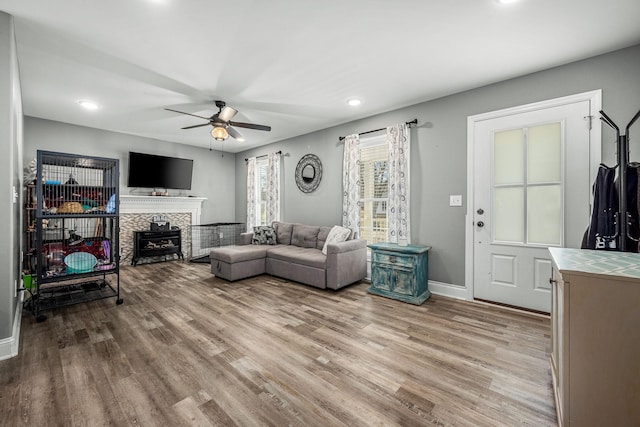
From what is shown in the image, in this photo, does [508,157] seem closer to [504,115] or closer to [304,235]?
[504,115]

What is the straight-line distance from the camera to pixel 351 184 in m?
4.57

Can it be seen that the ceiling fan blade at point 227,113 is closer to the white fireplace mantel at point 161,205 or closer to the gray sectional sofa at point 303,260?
the gray sectional sofa at point 303,260

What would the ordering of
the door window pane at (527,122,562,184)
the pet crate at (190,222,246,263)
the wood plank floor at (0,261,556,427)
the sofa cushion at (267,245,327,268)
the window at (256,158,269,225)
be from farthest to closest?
the window at (256,158,269,225) → the pet crate at (190,222,246,263) → the sofa cushion at (267,245,327,268) → the door window pane at (527,122,562,184) → the wood plank floor at (0,261,556,427)

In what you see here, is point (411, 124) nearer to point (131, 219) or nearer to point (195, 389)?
point (195, 389)

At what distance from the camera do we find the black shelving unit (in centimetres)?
294

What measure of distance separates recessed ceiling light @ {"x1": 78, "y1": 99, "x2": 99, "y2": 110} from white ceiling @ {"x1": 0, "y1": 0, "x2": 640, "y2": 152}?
0.11m

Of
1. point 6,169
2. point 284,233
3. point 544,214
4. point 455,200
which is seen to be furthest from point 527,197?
point 6,169

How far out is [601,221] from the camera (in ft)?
7.38

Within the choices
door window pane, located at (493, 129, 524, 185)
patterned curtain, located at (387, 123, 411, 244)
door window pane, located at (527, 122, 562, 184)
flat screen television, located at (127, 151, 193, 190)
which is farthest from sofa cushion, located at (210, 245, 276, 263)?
door window pane, located at (527, 122, 562, 184)

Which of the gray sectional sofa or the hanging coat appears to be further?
the gray sectional sofa

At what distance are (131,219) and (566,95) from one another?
712cm

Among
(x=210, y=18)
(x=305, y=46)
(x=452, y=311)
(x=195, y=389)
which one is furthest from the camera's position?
(x=452, y=311)

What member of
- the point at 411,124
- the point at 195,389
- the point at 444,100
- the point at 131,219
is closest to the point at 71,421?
the point at 195,389

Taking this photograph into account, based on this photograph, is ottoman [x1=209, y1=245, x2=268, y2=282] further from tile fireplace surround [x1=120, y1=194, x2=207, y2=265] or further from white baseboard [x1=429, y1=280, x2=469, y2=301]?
white baseboard [x1=429, y1=280, x2=469, y2=301]
